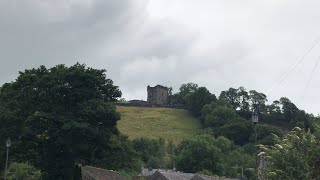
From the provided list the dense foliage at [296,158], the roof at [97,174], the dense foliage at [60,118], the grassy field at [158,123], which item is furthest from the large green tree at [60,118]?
the grassy field at [158,123]

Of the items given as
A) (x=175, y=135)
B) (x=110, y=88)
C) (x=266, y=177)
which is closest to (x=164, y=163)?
(x=175, y=135)

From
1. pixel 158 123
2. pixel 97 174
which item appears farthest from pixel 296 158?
pixel 158 123

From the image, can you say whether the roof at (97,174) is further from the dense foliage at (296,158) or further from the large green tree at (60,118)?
the large green tree at (60,118)

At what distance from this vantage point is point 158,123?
17438 centimetres

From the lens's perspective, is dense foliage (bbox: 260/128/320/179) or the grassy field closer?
dense foliage (bbox: 260/128/320/179)

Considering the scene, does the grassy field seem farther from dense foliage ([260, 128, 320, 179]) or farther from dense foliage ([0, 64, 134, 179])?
dense foliage ([260, 128, 320, 179])

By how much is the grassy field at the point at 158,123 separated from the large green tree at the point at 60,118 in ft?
299

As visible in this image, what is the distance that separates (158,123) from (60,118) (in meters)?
117

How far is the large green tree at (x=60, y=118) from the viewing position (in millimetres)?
57156

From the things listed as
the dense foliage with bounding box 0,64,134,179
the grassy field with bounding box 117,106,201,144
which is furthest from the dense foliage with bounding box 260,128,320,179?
the grassy field with bounding box 117,106,201,144

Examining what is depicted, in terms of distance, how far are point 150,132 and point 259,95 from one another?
38.9 m

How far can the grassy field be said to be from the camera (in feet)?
532

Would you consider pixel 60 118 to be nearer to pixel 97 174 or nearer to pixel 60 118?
pixel 60 118

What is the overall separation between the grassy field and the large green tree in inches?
3584
